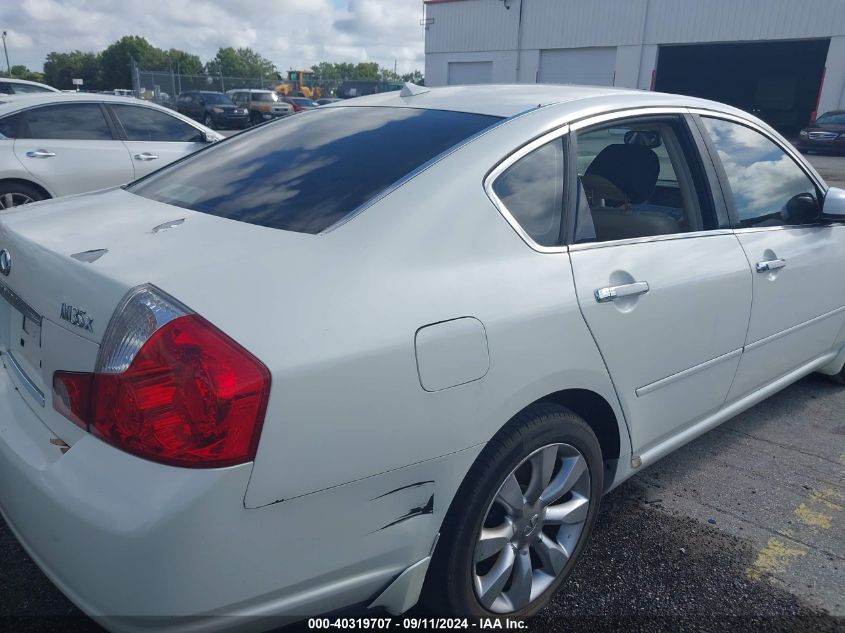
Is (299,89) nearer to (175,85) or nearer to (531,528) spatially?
(175,85)

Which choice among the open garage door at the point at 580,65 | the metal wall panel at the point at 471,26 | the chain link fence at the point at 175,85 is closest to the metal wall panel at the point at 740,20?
the open garage door at the point at 580,65

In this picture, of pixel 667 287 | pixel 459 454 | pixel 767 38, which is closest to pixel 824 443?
pixel 667 287

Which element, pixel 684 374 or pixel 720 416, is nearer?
pixel 684 374

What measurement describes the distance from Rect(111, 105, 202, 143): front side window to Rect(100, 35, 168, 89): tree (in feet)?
263

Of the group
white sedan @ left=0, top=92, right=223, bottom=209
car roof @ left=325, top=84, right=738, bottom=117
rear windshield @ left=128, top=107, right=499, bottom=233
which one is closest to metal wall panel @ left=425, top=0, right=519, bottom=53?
white sedan @ left=0, top=92, right=223, bottom=209

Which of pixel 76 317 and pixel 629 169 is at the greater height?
pixel 629 169

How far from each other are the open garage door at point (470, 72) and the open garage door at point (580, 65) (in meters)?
3.13

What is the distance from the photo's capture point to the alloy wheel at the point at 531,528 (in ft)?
6.72

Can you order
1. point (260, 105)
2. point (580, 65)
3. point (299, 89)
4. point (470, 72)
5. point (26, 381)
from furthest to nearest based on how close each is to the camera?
point (299, 89)
point (470, 72)
point (580, 65)
point (260, 105)
point (26, 381)

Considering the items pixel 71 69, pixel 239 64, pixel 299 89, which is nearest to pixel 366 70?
pixel 239 64

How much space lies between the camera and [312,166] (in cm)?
233

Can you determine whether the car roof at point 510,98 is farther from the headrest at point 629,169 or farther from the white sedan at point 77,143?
the white sedan at point 77,143

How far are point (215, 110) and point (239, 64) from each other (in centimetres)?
8747

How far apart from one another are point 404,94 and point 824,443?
274 centimetres
